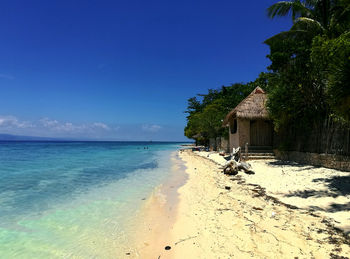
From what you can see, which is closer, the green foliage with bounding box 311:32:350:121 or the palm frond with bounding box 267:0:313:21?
the green foliage with bounding box 311:32:350:121

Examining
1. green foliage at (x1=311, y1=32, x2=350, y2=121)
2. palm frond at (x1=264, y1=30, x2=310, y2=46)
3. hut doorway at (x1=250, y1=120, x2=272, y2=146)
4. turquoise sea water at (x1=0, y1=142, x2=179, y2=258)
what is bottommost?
turquoise sea water at (x1=0, y1=142, x2=179, y2=258)

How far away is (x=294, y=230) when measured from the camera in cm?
318

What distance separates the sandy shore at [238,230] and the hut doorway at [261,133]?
781 centimetres

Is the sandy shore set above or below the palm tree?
below

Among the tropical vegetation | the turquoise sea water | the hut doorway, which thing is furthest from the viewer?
the hut doorway

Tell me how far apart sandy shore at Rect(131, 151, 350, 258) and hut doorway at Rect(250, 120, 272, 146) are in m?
7.81

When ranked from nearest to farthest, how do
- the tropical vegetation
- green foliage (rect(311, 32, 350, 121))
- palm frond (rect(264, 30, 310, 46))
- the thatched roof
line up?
green foliage (rect(311, 32, 350, 121)) < the tropical vegetation < palm frond (rect(264, 30, 310, 46)) < the thatched roof

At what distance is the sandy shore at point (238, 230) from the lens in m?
2.71

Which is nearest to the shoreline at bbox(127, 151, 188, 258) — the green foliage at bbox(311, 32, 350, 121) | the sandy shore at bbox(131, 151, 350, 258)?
the sandy shore at bbox(131, 151, 350, 258)

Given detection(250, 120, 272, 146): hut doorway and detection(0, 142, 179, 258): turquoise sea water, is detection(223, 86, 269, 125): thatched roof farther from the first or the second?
detection(0, 142, 179, 258): turquoise sea water

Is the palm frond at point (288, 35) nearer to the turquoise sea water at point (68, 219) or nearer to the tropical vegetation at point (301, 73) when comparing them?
the tropical vegetation at point (301, 73)

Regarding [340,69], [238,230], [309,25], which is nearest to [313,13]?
[309,25]

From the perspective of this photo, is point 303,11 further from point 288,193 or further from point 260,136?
point 288,193

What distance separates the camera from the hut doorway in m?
12.7
